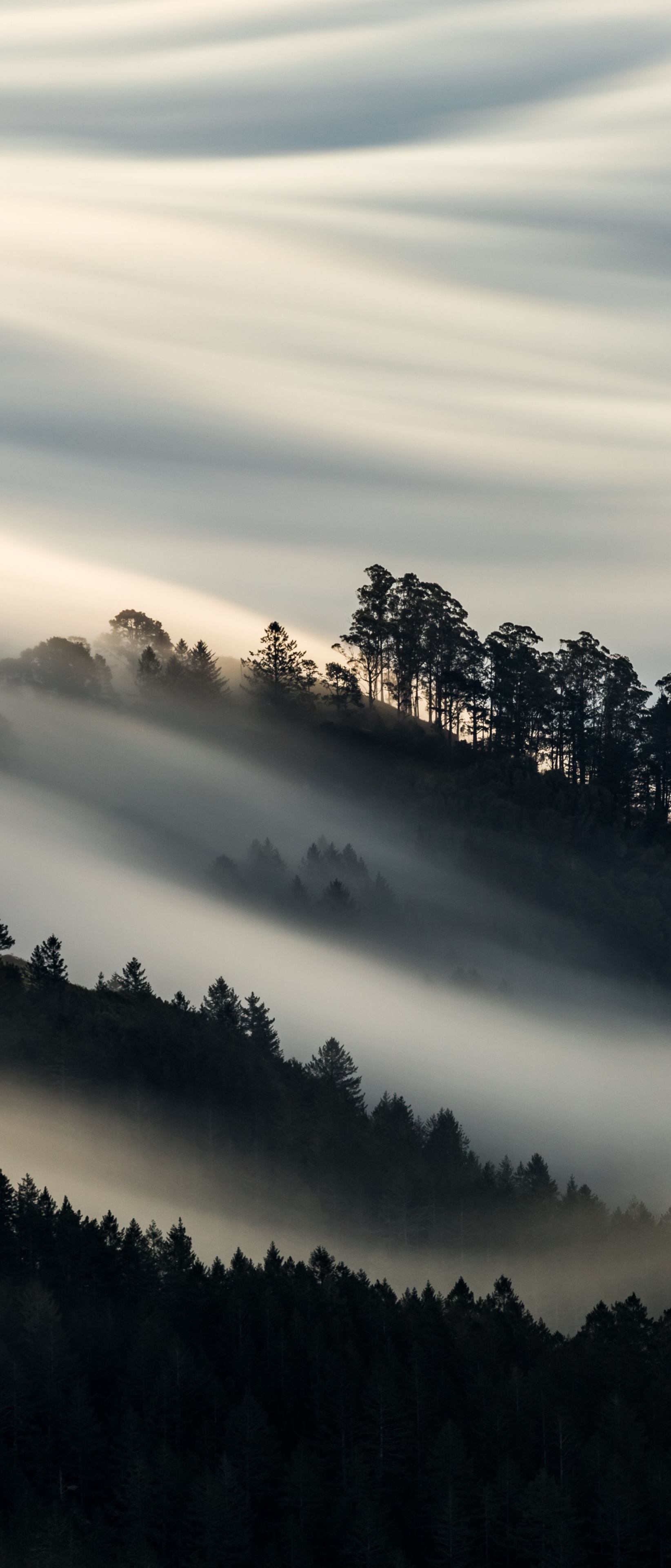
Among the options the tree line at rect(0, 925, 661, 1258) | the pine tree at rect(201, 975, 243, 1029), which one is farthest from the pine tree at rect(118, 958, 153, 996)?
the pine tree at rect(201, 975, 243, 1029)

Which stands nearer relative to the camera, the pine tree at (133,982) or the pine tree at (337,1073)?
the pine tree at (337,1073)

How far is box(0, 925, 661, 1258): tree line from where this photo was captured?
4513 inches

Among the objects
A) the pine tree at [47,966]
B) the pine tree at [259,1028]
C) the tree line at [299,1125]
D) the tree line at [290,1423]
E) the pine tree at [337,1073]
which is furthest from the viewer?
the pine tree at [259,1028]

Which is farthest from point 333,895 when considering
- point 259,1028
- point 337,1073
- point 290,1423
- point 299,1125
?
point 290,1423

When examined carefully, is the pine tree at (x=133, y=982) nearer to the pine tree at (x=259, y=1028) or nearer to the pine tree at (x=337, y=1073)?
the pine tree at (x=259, y=1028)

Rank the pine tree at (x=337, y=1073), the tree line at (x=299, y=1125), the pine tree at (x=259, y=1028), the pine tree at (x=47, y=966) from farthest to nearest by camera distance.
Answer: the pine tree at (x=259, y=1028), the pine tree at (x=337, y=1073), the pine tree at (x=47, y=966), the tree line at (x=299, y=1125)

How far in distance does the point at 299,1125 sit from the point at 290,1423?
162 ft

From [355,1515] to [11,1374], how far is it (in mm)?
16024

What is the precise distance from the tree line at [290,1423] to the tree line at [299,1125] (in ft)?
102

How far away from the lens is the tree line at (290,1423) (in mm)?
65250

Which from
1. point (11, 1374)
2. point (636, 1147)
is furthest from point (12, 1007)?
point (636, 1147)

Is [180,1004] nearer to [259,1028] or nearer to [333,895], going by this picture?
[259,1028]

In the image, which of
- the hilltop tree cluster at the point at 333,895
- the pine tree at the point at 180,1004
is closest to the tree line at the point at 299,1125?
the pine tree at the point at 180,1004

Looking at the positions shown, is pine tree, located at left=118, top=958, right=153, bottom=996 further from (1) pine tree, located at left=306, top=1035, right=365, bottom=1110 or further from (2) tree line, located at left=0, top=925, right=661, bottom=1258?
(1) pine tree, located at left=306, top=1035, right=365, bottom=1110
